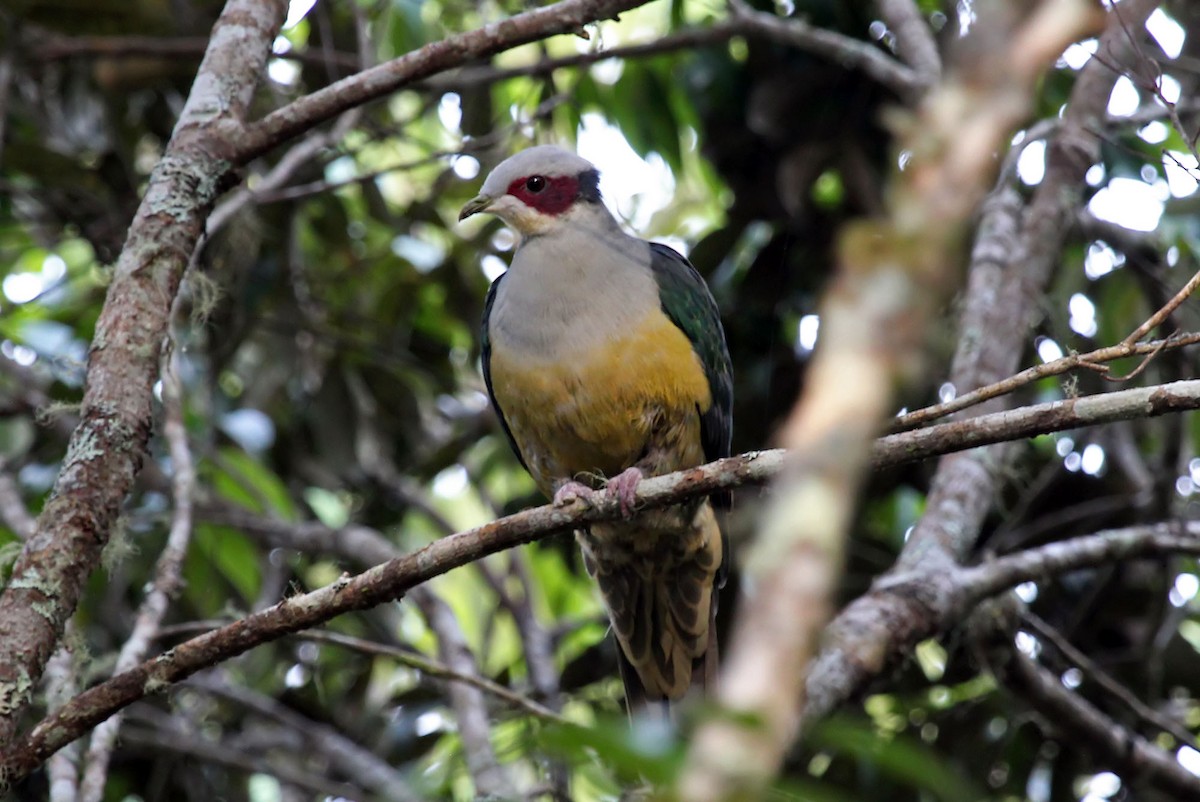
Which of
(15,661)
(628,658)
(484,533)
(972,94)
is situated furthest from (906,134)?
(628,658)

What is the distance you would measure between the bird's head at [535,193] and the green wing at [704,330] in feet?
1.06

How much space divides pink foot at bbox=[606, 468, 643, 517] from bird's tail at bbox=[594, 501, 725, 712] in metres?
0.92

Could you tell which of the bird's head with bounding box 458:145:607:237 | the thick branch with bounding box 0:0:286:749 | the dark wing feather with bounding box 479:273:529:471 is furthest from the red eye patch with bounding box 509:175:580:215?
the thick branch with bounding box 0:0:286:749

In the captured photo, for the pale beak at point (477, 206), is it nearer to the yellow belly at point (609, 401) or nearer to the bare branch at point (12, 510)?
the yellow belly at point (609, 401)

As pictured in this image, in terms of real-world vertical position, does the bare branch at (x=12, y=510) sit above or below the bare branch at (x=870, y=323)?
below

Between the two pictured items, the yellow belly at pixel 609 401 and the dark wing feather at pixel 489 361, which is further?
the dark wing feather at pixel 489 361

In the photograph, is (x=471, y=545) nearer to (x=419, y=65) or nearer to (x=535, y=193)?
(x=419, y=65)

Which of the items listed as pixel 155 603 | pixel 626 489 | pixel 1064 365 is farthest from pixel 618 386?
pixel 1064 365

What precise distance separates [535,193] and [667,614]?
4.68 feet

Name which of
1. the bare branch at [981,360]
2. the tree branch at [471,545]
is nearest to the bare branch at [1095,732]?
the bare branch at [981,360]

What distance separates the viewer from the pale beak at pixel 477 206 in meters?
4.16

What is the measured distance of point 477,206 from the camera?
166 inches

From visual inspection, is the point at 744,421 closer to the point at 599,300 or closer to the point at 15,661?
the point at 599,300

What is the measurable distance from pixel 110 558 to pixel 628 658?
1.75m
